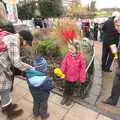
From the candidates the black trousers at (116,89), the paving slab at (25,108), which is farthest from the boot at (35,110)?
the black trousers at (116,89)

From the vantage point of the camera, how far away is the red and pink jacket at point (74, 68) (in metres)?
3.01

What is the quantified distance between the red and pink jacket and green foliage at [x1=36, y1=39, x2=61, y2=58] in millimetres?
1827

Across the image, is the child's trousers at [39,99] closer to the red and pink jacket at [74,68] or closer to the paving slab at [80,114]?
the paving slab at [80,114]

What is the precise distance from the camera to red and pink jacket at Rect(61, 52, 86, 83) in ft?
9.89

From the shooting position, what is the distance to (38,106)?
2637 mm

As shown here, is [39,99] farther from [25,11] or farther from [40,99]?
[25,11]

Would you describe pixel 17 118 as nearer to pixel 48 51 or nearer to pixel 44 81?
pixel 44 81

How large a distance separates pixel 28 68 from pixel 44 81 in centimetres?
27

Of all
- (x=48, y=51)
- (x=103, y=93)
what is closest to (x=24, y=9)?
(x=48, y=51)

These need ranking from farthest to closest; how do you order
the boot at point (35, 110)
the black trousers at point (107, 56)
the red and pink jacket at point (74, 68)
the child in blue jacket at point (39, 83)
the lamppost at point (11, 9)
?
the lamppost at point (11, 9), the black trousers at point (107, 56), the red and pink jacket at point (74, 68), the boot at point (35, 110), the child in blue jacket at point (39, 83)

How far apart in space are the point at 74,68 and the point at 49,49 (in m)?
2.04

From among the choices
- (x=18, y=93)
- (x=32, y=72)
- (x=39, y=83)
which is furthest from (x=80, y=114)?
(x=18, y=93)

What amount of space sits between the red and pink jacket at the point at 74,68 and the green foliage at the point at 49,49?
5.99ft

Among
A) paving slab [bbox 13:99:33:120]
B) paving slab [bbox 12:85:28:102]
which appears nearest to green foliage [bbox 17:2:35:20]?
paving slab [bbox 12:85:28:102]
